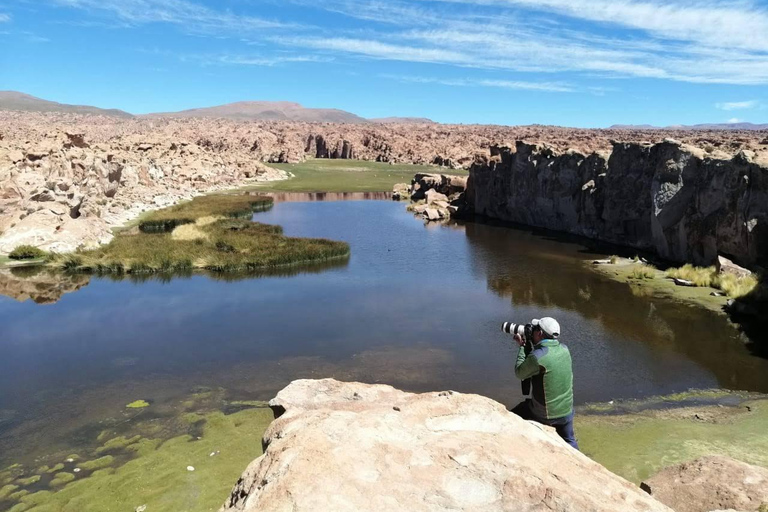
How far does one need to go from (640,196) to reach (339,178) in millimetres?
→ 58084

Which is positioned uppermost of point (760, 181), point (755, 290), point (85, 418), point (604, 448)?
point (760, 181)

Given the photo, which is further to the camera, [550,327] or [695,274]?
[695,274]

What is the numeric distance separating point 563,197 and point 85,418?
36.4 m

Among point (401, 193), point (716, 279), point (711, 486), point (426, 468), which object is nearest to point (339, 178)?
point (401, 193)

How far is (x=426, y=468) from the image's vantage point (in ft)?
16.1

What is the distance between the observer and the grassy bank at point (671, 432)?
10.0 meters

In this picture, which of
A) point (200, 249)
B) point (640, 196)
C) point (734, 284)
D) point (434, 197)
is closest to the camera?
point (734, 284)

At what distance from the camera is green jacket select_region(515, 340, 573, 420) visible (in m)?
6.87

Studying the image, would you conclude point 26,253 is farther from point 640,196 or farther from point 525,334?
point 640,196

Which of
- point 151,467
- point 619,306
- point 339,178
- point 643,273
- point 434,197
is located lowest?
point 151,467

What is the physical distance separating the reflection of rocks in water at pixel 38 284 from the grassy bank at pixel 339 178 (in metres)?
46.6

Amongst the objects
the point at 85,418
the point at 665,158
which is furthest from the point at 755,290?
the point at 85,418

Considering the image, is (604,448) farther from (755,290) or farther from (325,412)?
(755,290)

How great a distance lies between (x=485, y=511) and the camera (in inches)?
174
